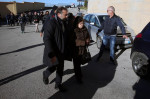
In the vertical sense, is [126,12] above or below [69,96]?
above

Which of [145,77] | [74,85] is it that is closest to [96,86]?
[74,85]

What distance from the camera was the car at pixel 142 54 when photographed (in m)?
4.56

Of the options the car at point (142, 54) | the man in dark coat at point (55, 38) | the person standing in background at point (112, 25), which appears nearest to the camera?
the man in dark coat at point (55, 38)

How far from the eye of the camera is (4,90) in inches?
158

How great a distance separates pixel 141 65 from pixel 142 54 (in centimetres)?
32

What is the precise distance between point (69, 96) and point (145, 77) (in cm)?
233

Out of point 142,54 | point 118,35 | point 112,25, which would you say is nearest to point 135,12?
point 118,35

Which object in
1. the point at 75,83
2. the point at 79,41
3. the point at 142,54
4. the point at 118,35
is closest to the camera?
the point at 79,41

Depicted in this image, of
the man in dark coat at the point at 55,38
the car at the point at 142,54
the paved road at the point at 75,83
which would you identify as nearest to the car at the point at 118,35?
the paved road at the point at 75,83

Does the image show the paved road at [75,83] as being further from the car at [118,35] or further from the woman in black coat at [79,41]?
the car at [118,35]

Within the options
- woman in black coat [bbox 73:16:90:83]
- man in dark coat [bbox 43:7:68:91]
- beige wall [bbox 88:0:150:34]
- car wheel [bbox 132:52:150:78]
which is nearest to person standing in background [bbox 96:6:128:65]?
car wheel [bbox 132:52:150:78]

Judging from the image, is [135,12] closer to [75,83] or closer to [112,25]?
[112,25]

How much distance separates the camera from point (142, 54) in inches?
186

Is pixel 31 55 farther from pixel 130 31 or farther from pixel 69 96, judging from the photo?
pixel 130 31
